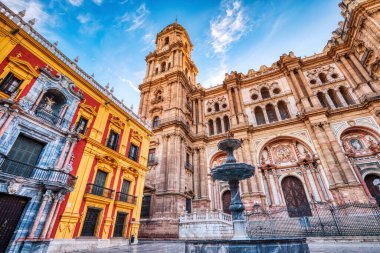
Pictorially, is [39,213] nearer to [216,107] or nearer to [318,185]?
[318,185]

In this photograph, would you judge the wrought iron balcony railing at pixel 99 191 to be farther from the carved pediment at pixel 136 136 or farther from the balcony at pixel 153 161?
the balcony at pixel 153 161

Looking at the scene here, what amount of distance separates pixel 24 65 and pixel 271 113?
21.3m

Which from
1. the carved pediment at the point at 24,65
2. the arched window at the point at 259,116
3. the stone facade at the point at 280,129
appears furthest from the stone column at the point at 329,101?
the carved pediment at the point at 24,65

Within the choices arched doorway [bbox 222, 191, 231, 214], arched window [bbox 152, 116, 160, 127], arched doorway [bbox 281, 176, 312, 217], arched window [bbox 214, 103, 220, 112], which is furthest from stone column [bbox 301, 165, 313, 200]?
arched window [bbox 152, 116, 160, 127]

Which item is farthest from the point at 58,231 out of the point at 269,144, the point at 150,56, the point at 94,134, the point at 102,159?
the point at 150,56

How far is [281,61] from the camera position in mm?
22672

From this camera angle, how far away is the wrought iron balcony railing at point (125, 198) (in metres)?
11.3

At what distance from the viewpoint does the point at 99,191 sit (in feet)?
34.4

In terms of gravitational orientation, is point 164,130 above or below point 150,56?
below

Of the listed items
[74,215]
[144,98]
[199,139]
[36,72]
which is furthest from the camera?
[144,98]

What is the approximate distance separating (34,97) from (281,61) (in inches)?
942

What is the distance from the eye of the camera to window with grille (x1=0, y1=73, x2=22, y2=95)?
8.16m

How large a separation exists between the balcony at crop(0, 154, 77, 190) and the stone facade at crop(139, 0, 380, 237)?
8367 millimetres

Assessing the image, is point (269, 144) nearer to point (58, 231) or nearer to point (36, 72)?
point (58, 231)
